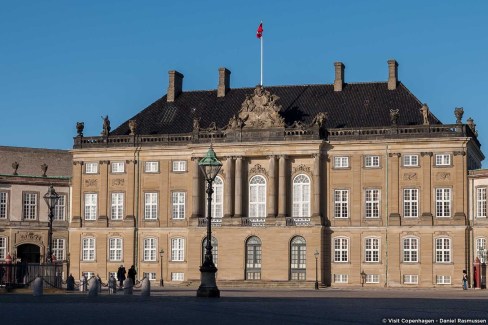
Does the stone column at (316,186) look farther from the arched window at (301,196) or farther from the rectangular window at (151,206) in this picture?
the rectangular window at (151,206)

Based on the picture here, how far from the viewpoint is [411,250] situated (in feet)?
244

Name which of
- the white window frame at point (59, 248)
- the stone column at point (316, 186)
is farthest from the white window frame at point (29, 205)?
the stone column at point (316, 186)

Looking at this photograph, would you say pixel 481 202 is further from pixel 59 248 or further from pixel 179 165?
pixel 59 248

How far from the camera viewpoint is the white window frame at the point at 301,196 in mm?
76375

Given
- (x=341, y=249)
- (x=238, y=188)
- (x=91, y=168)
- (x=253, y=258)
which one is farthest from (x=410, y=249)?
(x=91, y=168)

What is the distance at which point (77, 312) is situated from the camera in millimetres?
30531

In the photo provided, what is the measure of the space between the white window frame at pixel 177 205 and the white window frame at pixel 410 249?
56.9ft

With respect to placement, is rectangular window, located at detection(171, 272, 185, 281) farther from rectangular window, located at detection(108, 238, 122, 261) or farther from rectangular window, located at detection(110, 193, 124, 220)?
rectangular window, located at detection(110, 193, 124, 220)

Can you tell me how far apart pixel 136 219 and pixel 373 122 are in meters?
19.9

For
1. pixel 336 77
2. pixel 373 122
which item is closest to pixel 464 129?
pixel 373 122

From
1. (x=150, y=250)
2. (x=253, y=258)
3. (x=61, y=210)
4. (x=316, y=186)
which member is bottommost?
(x=253, y=258)

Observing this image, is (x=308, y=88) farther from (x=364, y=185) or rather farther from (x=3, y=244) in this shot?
(x=3, y=244)

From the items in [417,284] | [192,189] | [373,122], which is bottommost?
[417,284]

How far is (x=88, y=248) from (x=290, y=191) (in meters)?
17.3
